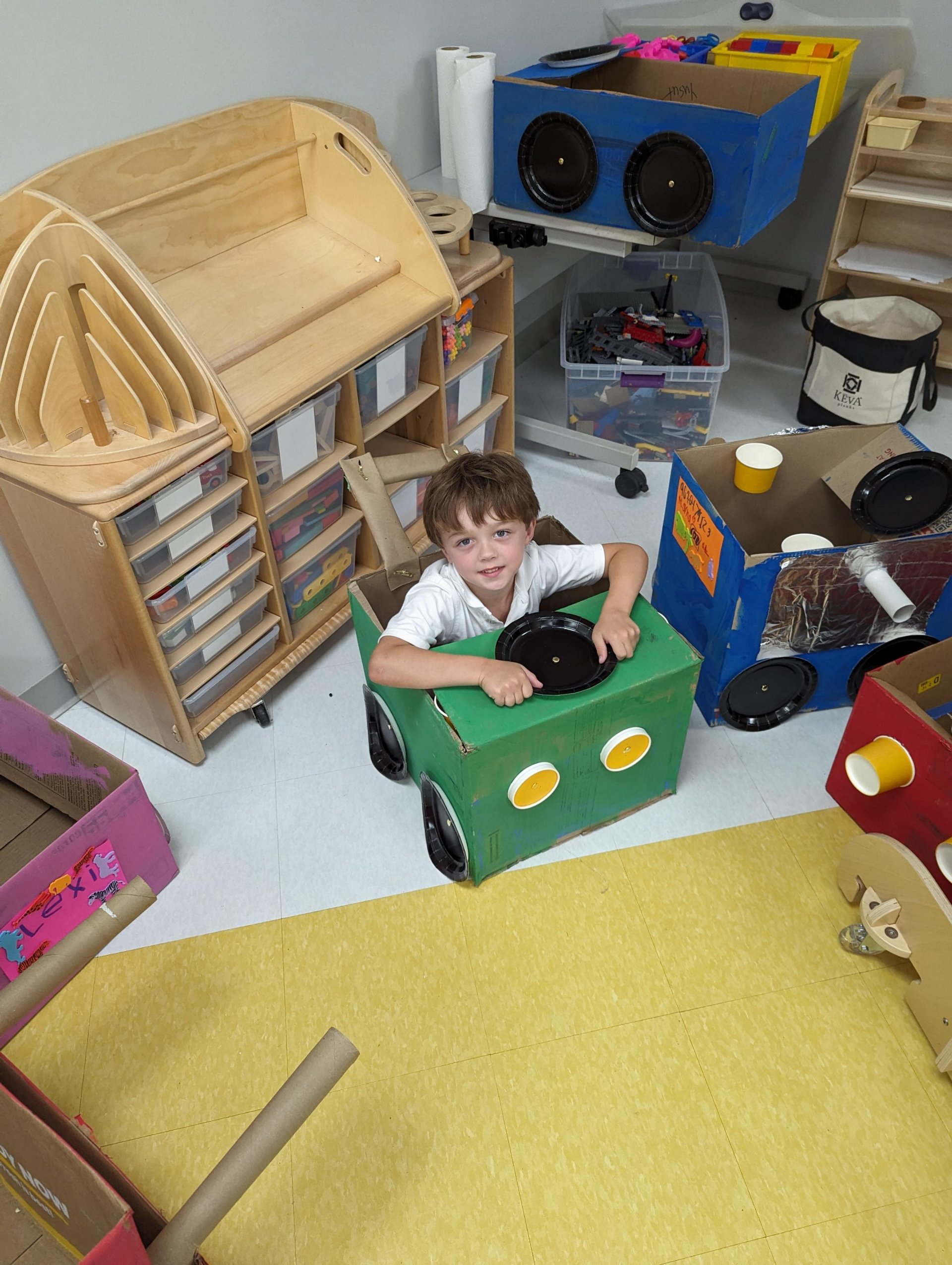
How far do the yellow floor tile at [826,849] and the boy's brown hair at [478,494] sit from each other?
0.73m

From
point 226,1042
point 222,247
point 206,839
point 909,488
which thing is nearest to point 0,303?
point 222,247

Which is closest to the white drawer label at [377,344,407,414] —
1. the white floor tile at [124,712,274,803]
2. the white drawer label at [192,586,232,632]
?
the white drawer label at [192,586,232,632]

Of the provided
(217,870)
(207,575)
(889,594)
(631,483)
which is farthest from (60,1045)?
(631,483)

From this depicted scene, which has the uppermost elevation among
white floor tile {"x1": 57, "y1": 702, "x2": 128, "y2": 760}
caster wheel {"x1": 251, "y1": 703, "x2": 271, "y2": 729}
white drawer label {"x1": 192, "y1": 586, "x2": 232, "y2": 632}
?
white drawer label {"x1": 192, "y1": 586, "x2": 232, "y2": 632}

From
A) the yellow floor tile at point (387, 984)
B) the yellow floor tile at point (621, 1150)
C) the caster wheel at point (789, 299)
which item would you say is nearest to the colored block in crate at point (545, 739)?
the yellow floor tile at point (387, 984)

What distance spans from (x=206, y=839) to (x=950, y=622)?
4.67ft

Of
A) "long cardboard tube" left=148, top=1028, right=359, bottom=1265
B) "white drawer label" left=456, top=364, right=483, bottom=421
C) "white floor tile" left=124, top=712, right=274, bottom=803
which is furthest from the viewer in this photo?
"white drawer label" left=456, top=364, right=483, bottom=421

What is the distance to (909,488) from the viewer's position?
1487 millimetres

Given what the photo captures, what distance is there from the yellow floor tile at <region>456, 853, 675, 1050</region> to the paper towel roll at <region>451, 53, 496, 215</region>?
156 centimetres

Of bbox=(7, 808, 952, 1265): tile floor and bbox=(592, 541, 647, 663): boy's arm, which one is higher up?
bbox=(592, 541, 647, 663): boy's arm

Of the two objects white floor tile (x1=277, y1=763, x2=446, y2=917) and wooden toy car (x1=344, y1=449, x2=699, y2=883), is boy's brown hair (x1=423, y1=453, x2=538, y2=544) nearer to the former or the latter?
wooden toy car (x1=344, y1=449, x2=699, y2=883)

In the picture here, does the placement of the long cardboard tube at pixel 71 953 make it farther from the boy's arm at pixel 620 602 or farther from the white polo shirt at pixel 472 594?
the boy's arm at pixel 620 602

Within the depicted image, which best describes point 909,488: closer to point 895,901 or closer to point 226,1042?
point 895,901

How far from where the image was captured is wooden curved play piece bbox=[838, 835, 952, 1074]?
1.19 meters
